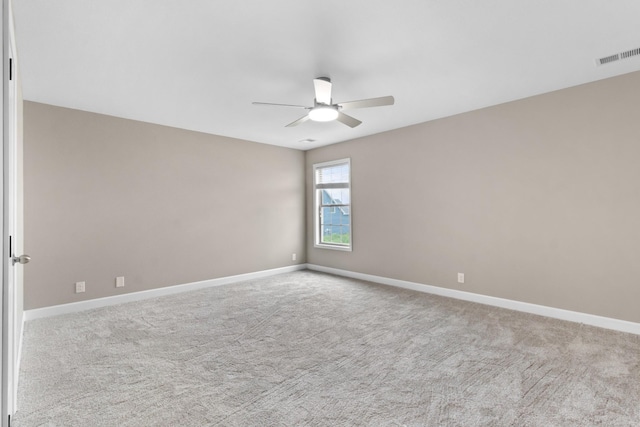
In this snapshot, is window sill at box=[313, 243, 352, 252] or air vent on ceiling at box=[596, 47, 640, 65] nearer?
air vent on ceiling at box=[596, 47, 640, 65]

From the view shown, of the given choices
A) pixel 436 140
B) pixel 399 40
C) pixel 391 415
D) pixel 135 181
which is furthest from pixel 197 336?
pixel 436 140

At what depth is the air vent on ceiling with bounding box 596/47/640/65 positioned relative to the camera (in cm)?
Answer: 264

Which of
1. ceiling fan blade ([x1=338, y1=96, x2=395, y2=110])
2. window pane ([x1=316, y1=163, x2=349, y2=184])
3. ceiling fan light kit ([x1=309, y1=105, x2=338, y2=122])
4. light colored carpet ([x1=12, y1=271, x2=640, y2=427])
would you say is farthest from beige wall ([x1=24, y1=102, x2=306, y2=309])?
ceiling fan blade ([x1=338, y1=96, x2=395, y2=110])

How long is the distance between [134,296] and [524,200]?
5140 mm

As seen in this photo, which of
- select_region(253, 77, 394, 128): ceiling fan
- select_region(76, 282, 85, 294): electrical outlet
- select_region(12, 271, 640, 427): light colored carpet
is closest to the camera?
select_region(12, 271, 640, 427): light colored carpet

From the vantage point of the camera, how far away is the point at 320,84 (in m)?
2.75

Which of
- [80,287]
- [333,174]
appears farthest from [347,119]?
[80,287]

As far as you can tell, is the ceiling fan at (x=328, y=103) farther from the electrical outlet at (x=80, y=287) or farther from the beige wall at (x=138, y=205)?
the electrical outlet at (x=80, y=287)

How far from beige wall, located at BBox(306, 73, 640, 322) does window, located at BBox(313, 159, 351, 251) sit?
2.09 feet

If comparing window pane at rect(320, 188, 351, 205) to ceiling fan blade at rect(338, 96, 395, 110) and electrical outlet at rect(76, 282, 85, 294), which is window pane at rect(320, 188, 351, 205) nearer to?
ceiling fan blade at rect(338, 96, 395, 110)

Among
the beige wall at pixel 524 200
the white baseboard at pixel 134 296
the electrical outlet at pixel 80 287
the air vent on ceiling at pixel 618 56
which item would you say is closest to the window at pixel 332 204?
the beige wall at pixel 524 200

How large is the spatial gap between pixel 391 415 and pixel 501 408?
681mm

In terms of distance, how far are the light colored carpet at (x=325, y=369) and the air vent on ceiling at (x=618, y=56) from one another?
2.50 m

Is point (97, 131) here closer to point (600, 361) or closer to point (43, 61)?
point (43, 61)
